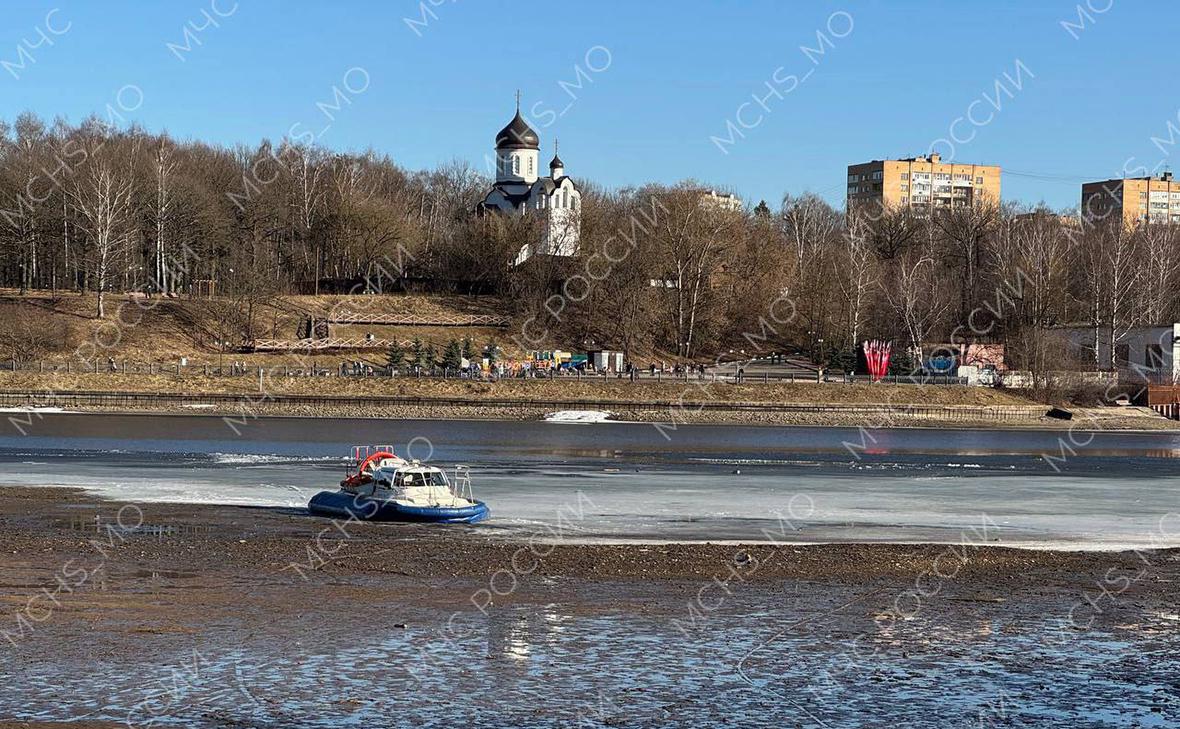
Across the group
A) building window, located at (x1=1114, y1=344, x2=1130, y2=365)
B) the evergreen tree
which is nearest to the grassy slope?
the evergreen tree

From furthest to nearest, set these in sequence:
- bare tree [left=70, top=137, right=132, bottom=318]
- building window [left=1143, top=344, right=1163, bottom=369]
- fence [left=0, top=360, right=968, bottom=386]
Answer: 1. bare tree [left=70, top=137, right=132, bottom=318]
2. building window [left=1143, top=344, right=1163, bottom=369]
3. fence [left=0, top=360, right=968, bottom=386]

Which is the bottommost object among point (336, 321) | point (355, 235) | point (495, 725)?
point (495, 725)

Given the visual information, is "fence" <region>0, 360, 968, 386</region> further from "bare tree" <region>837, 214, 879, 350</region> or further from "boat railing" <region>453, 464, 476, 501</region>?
"boat railing" <region>453, 464, 476, 501</region>

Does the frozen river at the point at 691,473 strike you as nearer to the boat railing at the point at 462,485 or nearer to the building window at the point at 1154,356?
the boat railing at the point at 462,485

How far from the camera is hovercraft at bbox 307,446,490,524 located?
30.3m

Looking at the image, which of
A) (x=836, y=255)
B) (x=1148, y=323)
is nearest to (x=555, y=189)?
(x=836, y=255)

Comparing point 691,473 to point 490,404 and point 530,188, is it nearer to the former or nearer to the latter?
point 490,404

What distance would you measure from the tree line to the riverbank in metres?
10.2

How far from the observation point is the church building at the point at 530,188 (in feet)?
373

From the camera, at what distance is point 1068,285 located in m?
104

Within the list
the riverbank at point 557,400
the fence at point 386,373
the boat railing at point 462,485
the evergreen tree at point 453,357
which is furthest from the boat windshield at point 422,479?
the evergreen tree at point 453,357

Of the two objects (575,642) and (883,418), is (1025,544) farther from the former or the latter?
(883,418)

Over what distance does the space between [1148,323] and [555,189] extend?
54489 mm

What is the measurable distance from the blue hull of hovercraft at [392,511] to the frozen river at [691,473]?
2.52 ft
